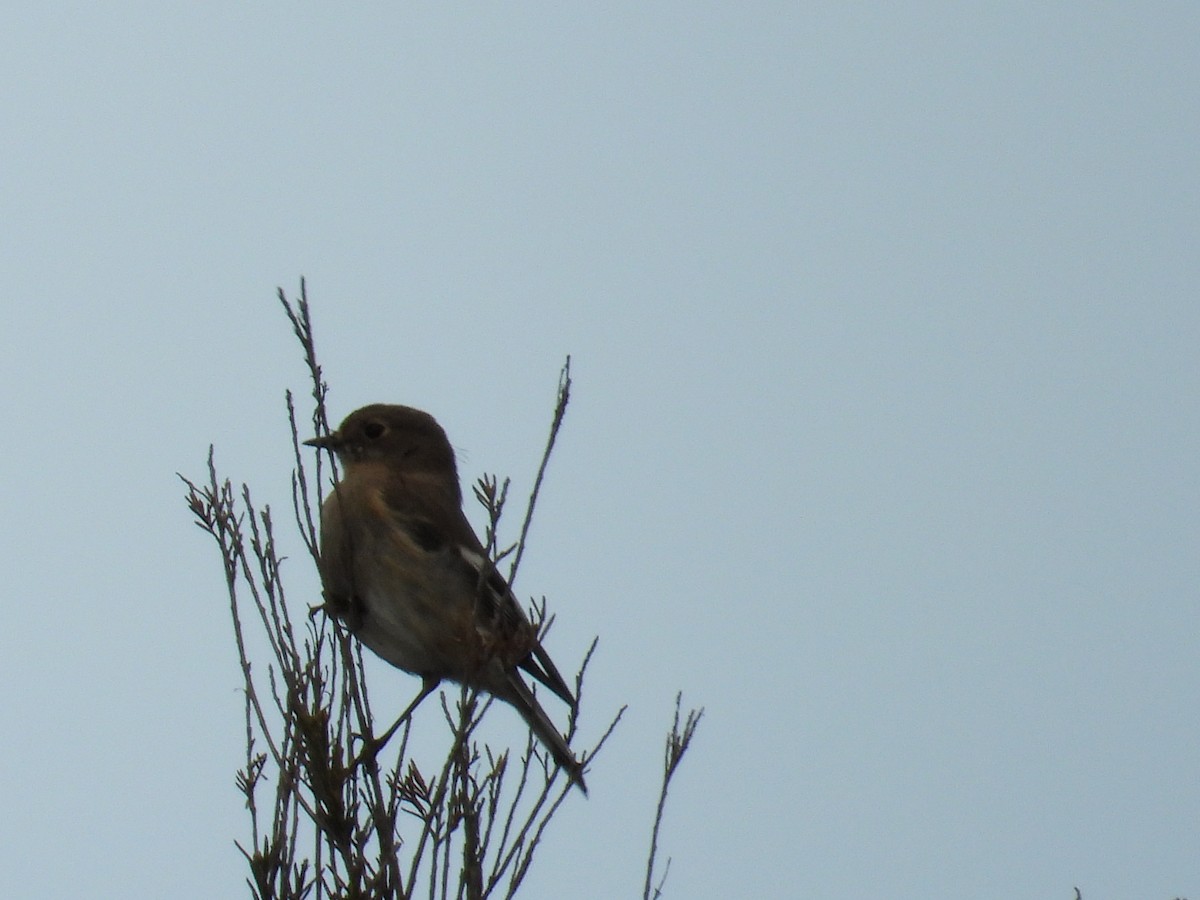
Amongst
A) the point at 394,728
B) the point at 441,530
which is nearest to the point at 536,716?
the point at 394,728

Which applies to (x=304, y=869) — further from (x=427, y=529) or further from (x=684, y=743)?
(x=427, y=529)

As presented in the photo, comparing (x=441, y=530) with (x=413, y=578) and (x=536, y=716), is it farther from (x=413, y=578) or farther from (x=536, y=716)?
(x=536, y=716)

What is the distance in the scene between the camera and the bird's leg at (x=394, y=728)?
4884 millimetres

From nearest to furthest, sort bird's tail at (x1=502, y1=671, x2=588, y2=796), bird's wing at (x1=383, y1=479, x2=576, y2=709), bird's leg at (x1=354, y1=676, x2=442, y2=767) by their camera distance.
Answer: bird's leg at (x1=354, y1=676, x2=442, y2=767), bird's tail at (x1=502, y1=671, x2=588, y2=796), bird's wing at (x1=383, y1=479, x2=576, y2=709)

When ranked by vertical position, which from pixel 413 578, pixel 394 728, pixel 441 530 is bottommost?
pixel 394 728

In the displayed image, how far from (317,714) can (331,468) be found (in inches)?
32.0

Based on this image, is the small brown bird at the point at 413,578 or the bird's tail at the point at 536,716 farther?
the small brown bird at the point at 413,578

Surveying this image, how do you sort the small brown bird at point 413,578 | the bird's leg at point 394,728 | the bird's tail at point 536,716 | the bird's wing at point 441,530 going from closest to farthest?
the bird's leg at point 394,728, the bird's tail at point 536,716, the small brown bird at point 413,578, the bird's wing at point 441,530

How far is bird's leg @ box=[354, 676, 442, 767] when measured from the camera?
4.88 meters

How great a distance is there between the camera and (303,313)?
4953 mm

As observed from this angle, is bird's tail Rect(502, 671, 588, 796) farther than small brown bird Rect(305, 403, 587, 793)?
No

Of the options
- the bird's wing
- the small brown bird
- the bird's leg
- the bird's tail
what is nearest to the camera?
the bird's leg

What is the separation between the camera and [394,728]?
6.18m

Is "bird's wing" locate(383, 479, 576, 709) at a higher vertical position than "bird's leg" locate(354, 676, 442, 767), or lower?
higher
